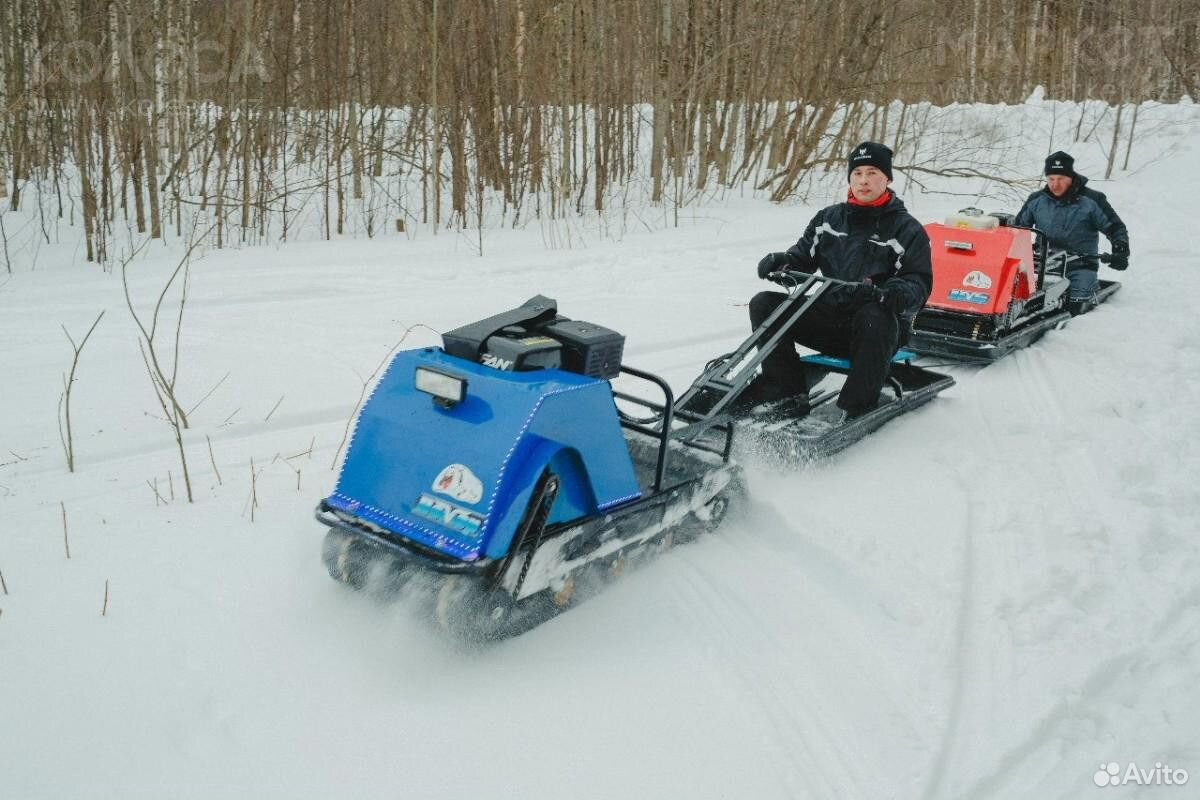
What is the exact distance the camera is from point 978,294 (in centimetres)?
585

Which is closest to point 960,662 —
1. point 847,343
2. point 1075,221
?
point 847,343

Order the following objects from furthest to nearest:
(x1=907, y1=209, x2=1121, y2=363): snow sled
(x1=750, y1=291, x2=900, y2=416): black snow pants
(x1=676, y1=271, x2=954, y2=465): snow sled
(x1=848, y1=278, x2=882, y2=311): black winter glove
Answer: (x1=907, y1=209, x2=1121, y2=363): snow sled < (x1=750, y1=291, x2=900, y2=416): black snow pants < (x1=848, y1=278, x2=882, y2=311): black winter glove < (x1=676, y1=271, x2=954, y2=465): snow sled

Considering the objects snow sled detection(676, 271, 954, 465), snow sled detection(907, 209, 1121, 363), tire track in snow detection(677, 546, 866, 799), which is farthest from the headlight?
snow sled detection(907, 209, 1121, 363)

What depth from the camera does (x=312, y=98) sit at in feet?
30.5

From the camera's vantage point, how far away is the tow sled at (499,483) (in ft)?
8.65

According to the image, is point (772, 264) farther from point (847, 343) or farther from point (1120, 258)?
point (1120, 258)

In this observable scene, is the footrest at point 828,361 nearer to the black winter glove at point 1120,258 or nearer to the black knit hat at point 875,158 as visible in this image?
the black knit hat at point 875,158

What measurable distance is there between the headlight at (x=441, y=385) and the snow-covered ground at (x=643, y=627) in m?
0.65

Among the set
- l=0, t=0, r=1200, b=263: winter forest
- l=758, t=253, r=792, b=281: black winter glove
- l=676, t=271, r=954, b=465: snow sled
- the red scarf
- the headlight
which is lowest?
l=676, t=271, r=954, b=465: snow sled

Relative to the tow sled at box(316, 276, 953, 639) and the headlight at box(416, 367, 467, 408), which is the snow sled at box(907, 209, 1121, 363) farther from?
the headlight at box(416, 367, 467, 408)

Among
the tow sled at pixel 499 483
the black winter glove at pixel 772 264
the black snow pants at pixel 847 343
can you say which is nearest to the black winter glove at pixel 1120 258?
the black snow pants at pixel 847 343

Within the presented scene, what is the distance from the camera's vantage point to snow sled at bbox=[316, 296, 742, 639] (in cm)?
264

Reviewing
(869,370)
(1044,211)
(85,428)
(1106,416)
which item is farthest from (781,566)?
(1044,211)

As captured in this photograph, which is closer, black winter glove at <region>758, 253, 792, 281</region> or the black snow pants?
the black snow pants
